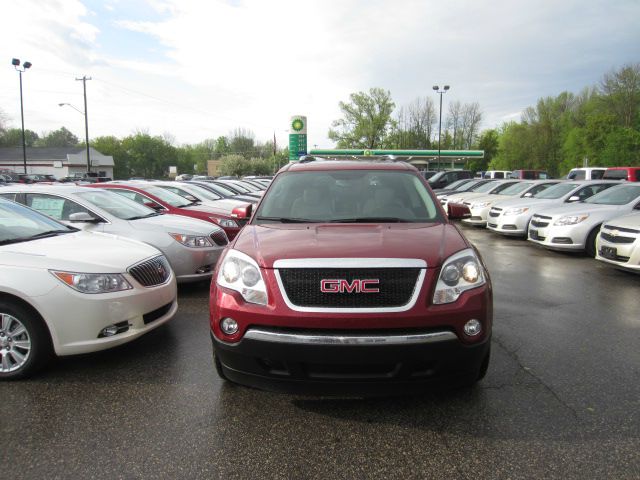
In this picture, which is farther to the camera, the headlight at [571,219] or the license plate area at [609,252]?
the headlight at [571,219]

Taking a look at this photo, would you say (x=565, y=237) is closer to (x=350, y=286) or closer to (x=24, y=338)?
(x=350, y=286)

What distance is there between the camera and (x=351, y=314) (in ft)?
8.72

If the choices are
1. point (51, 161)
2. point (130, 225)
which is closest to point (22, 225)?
point (130, 225)

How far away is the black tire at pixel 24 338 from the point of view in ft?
11.6

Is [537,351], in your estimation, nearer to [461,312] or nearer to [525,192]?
[461,312]

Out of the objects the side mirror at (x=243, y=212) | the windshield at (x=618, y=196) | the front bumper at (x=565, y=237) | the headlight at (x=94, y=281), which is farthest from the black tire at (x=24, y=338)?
the windshield at (x=618, y=196)

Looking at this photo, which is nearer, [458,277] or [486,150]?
[458,277]

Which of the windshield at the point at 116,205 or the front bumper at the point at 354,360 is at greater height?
the windshield at the point at 116,205

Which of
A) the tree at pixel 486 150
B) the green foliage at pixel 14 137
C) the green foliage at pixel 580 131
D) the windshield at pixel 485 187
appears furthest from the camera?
the green foliage at pixel 14 137

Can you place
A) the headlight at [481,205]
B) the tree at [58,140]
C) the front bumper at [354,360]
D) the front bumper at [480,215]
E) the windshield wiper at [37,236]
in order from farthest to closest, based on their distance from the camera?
the tree at [58,140]
the headlight at [481,205]
the front bumper at [480,215]
the windshield wiper at [37,236]
the front bumper at [354,360]

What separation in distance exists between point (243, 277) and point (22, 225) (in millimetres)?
2892

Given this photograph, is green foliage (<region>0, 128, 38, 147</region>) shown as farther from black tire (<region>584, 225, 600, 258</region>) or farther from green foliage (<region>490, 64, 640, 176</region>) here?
black tire (<region>584, 225, 600, 258</region>)

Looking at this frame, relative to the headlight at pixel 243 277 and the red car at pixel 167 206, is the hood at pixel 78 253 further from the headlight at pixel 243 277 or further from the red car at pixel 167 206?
the red car at pixel 167 206

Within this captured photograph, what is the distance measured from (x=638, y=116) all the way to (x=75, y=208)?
58543mm
